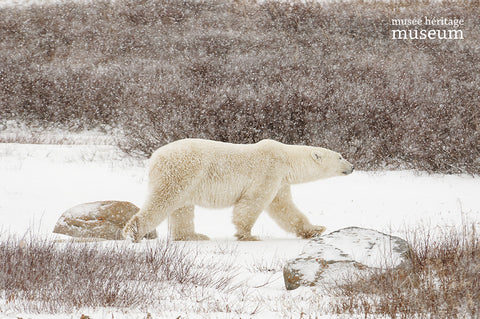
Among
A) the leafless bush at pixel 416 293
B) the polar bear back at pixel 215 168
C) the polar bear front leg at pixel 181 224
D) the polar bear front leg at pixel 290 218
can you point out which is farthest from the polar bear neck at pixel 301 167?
the leafless bush at pixel 416 293

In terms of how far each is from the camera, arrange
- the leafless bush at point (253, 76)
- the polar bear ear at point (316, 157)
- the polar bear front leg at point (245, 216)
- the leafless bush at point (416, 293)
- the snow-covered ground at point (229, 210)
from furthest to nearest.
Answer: the leafless bush at point (253, 76), the snow-covered ground at point (229, 210), the polar bear ear at point (316, 157), the polar bear front leg at point (245, 216), the leafless bush at point (416, 293)

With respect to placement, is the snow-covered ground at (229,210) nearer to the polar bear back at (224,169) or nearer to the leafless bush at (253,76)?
the polar bear back at (224,169)

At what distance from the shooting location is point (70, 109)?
1652 centimetres

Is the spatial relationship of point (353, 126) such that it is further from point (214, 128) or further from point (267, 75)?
point (267, 75)

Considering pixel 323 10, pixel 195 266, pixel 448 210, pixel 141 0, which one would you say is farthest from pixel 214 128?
pixel 141 0

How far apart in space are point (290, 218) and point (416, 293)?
9.50 ft

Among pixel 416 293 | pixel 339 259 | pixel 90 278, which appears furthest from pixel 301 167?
pixel 90 278

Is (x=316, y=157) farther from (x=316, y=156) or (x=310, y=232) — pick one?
(x=310, y=232)

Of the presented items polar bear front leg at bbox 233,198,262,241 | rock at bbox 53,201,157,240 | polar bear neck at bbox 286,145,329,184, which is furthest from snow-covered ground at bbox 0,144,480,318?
polar bear neck at bbox 286,145,329,184

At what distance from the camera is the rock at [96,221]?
19.2ft

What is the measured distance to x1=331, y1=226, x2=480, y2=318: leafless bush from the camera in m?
2.81

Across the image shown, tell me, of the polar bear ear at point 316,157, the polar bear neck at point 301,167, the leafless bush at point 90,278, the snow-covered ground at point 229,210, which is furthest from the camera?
the snow-covered ground at point 229,210

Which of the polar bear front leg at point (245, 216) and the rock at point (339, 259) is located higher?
the polar bear front leg at point (245, 216)

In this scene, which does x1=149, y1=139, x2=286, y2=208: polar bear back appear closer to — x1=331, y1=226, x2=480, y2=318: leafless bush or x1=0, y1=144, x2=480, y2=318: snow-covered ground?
x1=0, y1=144, x2=480, y2=318: snow-covered ground
